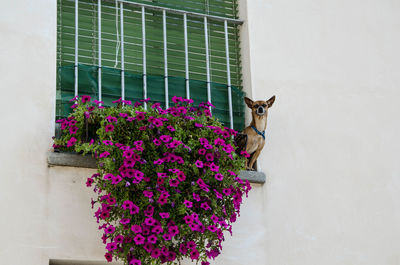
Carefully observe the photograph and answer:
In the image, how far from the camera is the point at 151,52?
7328mm

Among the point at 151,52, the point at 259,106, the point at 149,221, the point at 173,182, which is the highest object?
the point at 151,52

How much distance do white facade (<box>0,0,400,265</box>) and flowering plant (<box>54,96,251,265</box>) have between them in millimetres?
257

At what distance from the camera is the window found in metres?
7.00

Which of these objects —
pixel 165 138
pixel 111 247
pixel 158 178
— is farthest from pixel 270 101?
pixel 111 247

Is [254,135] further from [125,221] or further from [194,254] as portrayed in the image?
[125,221]

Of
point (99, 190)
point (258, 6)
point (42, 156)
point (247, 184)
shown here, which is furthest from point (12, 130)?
point (258, 6)

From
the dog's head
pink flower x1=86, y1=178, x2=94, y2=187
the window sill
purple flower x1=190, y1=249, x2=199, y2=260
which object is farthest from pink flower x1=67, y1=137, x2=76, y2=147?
the dog's head

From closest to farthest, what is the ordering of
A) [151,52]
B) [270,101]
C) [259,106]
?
[259,106]
[270,101]
[151,52]

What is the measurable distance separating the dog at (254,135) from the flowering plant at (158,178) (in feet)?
0.78

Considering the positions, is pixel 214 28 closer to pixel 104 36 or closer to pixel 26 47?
pixel 104 36

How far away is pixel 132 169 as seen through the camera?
613 centimetres

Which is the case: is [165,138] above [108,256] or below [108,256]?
above

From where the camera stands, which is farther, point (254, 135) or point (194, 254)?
point (254, 135)

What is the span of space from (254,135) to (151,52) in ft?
3.63
